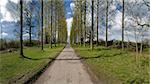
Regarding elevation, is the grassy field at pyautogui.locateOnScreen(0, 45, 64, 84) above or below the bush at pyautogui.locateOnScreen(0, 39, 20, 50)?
below

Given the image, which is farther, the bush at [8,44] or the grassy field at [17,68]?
the bush at [8,44]

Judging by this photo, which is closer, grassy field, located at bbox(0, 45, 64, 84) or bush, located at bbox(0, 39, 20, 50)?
grassy field, located at bbox(0, 45, 64, 84)

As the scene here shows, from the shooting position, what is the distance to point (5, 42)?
54719mm

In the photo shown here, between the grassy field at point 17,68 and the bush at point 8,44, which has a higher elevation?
the bush at point 8,44

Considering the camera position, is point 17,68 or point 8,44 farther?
point 8,44

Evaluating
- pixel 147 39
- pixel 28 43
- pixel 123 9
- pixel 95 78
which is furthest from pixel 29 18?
pixel 95 78

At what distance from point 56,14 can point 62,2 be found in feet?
15.5

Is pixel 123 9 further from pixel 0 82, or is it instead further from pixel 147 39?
pixel 0 82

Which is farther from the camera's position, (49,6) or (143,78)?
(49,6)

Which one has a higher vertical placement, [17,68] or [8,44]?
[8,44]

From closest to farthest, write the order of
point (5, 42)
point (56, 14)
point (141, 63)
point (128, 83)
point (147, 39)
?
point (128, 83), point (141, 63), point (147, 39), point (5, 42), point (56, 14)

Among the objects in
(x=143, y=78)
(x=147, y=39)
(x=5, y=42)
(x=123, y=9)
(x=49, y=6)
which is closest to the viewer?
(x=143, y=78)

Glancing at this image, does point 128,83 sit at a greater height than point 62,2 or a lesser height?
lesser

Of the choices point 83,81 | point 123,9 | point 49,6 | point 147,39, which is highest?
point 49,6
